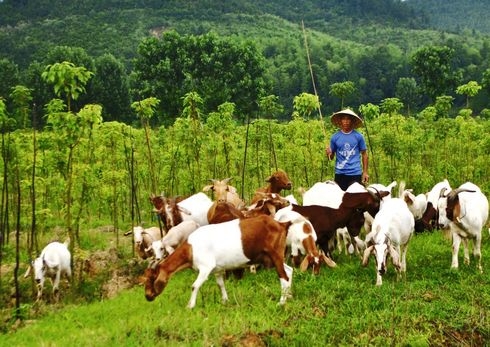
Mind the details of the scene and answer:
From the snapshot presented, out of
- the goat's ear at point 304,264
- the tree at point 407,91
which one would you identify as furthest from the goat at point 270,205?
the tree at point 407,91

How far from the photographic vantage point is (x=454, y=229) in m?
9.43

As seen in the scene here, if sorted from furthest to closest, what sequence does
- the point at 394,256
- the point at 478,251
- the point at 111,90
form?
the point at 111,90 < the point at 478,251 < the point at 394,256

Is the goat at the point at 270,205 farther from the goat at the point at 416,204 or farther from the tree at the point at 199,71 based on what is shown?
the tree at the point at 199,71

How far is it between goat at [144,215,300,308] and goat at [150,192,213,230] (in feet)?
9.40

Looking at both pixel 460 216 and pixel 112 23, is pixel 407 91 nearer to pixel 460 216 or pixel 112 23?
pixel 112 23

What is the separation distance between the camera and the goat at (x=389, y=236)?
841 centimetres

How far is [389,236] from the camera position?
8.77 meters

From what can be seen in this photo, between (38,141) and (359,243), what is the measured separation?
6.99 metres

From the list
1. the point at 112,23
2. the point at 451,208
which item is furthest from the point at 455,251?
the point at 112,23

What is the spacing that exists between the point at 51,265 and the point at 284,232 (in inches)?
187

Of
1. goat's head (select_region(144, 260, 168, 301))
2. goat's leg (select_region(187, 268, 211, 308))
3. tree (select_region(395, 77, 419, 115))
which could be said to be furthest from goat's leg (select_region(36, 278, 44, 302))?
tree (select_region(395, 77, 419, 115))

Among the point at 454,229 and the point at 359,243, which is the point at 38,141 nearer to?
the point at 359,243

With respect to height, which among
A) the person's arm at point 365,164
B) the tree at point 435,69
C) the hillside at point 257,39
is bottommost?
the person's arm at point 365,164

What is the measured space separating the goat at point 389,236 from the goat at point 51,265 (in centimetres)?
554
